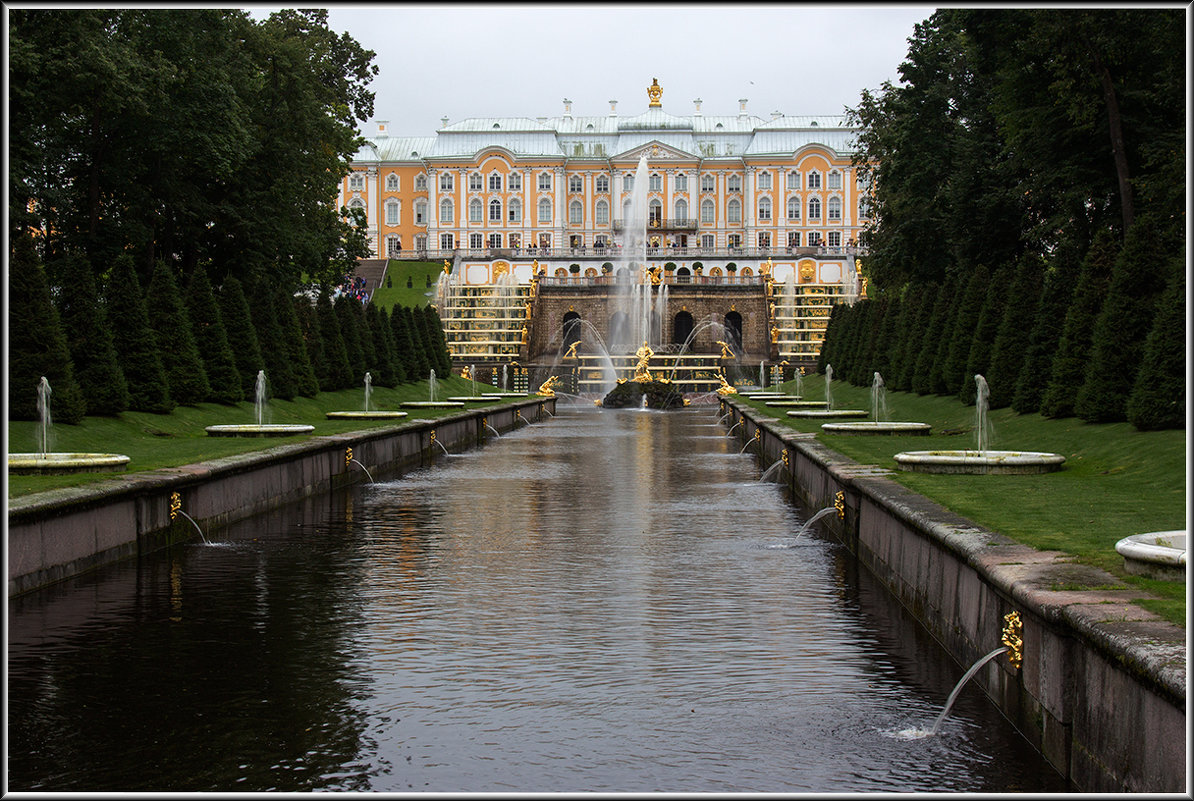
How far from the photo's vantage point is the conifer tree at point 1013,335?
24.6m

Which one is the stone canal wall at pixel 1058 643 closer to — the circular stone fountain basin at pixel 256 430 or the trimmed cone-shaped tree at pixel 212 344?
the circular stone fountain basin at pixel 256 430

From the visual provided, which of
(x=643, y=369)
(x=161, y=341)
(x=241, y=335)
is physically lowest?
(x=643, y=369)

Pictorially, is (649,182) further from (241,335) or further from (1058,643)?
(1058,643)

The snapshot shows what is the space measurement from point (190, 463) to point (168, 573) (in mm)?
3279

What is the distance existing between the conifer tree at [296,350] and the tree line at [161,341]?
1.0 inches

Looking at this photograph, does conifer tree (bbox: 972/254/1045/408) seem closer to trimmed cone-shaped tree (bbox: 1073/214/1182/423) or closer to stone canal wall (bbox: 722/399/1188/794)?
trimmed cone-shaped tree (bbox: 1073/214/1182/423)

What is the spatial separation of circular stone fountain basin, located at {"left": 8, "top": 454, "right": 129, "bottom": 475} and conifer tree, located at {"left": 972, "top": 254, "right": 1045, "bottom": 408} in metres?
16.6

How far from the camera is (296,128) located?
3656cm

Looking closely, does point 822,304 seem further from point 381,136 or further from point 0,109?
point 0,109

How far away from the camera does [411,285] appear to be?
9281 cm

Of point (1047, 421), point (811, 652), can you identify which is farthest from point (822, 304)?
point (811, 652)

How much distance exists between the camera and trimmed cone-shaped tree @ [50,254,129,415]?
69.5 ft

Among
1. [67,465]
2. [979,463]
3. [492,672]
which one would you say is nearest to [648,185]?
[979,463]

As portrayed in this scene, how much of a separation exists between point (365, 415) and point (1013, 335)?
1273 cm
